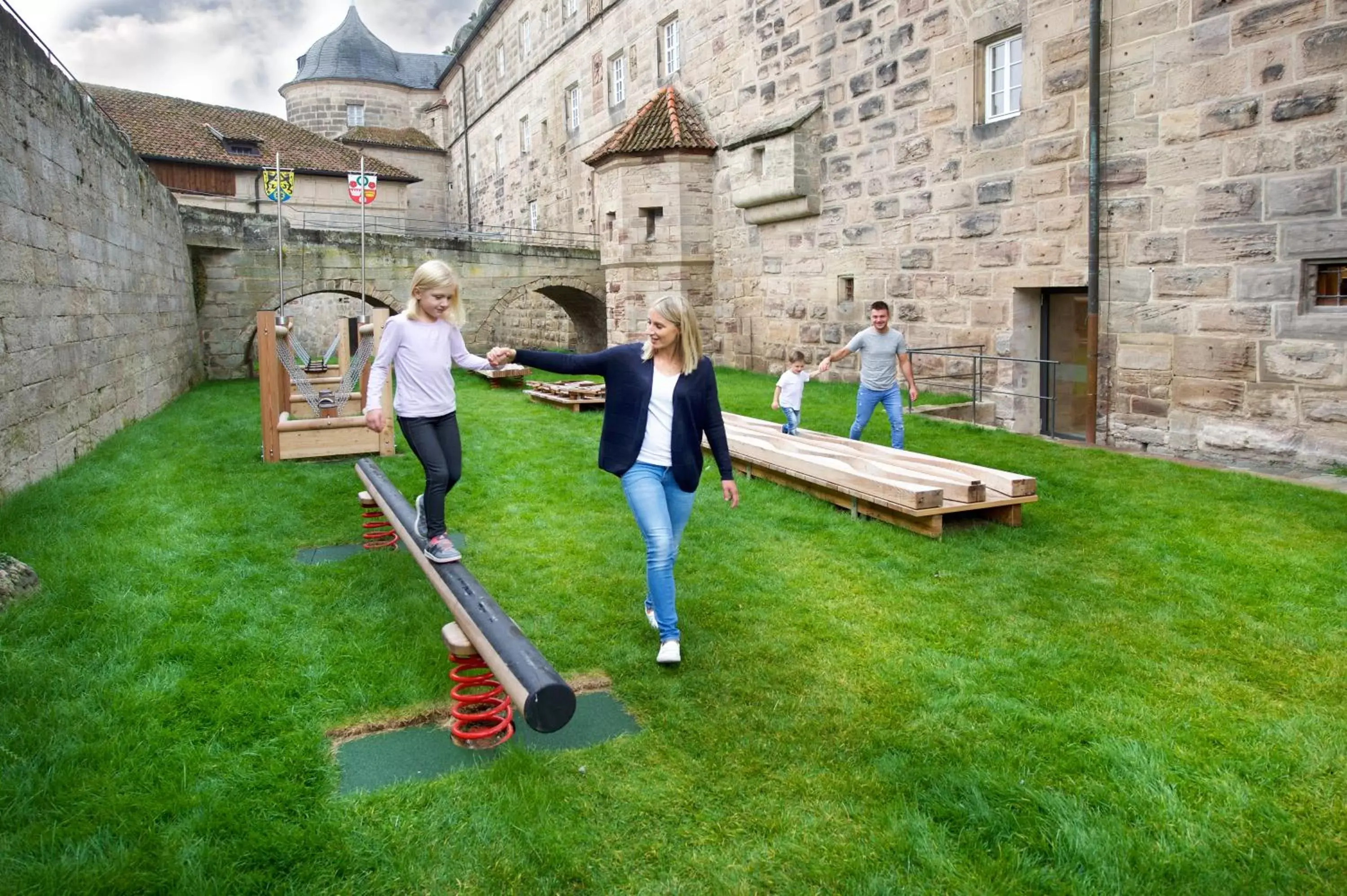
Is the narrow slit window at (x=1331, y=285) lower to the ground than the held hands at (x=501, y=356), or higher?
higher

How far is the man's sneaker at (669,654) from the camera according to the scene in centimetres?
429

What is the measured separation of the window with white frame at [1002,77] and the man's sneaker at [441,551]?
9825mm

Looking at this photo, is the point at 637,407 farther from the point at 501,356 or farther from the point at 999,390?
the point at 999,390

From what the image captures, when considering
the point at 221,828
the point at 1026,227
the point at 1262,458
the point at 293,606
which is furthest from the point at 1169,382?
the point at 221,828

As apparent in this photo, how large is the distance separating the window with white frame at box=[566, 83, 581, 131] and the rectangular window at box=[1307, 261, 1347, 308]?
71.7 feet

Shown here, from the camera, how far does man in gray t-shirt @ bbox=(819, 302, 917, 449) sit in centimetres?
849

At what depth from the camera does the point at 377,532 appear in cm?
662

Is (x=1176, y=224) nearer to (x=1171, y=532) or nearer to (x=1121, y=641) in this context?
(x=1171, y=532)

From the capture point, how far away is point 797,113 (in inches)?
617

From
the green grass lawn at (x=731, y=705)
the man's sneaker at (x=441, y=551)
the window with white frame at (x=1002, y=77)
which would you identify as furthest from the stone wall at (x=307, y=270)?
the man's sneaker at (x=441, y=551)

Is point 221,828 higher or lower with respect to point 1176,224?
lower

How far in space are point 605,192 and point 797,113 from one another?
225 inches

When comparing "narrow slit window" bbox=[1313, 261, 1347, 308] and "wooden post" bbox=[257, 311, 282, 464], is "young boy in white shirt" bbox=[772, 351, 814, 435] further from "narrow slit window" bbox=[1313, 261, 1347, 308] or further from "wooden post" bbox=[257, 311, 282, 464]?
"wooden post" bbox=[257, 311, 282, 464]

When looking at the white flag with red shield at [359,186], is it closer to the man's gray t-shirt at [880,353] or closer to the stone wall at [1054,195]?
the stone wall at [1054,195]
